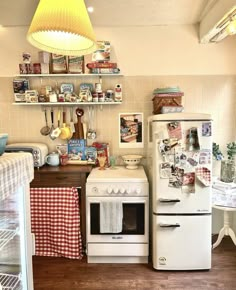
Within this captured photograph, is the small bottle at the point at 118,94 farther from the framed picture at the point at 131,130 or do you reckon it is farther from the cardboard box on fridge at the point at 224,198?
the cardboard box on fridge at the point at 224,198

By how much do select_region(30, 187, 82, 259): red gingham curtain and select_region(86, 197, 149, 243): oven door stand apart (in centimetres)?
17

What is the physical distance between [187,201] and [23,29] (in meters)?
2.53

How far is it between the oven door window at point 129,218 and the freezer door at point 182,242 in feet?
0.51

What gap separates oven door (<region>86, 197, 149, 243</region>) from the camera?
2621mm

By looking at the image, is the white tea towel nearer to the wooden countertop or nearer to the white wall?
the wooden countertop

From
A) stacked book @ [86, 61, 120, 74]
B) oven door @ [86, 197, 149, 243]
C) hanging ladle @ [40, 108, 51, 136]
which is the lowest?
oven door @ [86, 197, 149, 243]

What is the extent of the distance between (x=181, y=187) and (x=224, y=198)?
56 centimetres

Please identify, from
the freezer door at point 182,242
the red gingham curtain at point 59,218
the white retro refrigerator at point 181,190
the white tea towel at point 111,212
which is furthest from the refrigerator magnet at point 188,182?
Result: the red gingham curtain at point 59,218

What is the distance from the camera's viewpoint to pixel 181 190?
2.45 m

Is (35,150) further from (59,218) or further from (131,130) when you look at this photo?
(131,130)

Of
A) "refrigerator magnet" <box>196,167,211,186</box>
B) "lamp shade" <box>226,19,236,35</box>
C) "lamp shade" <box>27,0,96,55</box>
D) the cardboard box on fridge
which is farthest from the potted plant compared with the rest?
"lamp shade" <box>27,0,96,55</box>

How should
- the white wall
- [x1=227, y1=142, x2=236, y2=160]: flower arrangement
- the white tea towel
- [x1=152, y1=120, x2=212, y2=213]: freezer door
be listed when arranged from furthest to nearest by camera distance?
the white wall < [x1=227, y1=142, x2=236, y2=160]: flower arrangement < the white tea towel < [x1=152, y1=120, x2=212, y2=213]: freezer door

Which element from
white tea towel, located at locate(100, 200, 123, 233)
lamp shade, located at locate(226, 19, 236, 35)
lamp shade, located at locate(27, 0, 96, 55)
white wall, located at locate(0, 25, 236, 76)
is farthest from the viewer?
white wall, located at locate(0, 25, 236, 76)

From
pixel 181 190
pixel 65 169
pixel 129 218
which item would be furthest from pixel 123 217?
pixel 65 169
